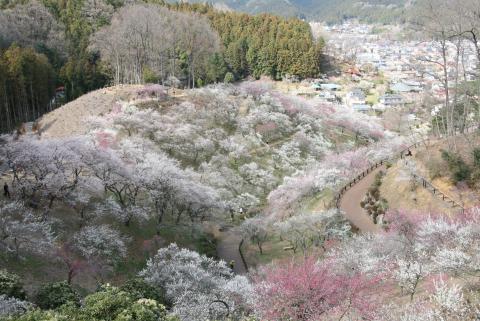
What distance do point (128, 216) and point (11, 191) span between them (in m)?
7.62

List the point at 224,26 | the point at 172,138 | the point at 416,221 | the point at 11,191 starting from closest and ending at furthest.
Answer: the point at 416,221, the point at 11,191, the point at 172,138, the point at 224,26

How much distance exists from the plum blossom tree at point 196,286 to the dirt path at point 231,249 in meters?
6.01

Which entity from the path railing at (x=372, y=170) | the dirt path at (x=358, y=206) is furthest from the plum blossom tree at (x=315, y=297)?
the path railing at (x=372, y=170)

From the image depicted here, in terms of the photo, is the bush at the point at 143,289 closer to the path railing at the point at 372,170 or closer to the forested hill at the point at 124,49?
the path railing at the point at 372,170

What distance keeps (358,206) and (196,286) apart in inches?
577

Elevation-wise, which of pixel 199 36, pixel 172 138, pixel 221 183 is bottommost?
pixel 221 183

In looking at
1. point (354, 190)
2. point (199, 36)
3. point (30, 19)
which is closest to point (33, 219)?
point (354, 190)

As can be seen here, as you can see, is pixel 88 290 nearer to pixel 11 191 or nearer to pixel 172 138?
pixel 11 191

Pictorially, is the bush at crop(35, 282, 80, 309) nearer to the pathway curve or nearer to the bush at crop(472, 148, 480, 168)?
the pathway curve

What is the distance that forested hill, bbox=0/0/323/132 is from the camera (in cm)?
5472

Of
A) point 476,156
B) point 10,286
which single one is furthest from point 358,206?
point 10,286

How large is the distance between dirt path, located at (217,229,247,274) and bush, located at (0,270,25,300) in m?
15.2

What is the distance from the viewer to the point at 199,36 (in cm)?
6881

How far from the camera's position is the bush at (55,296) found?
1903cm
